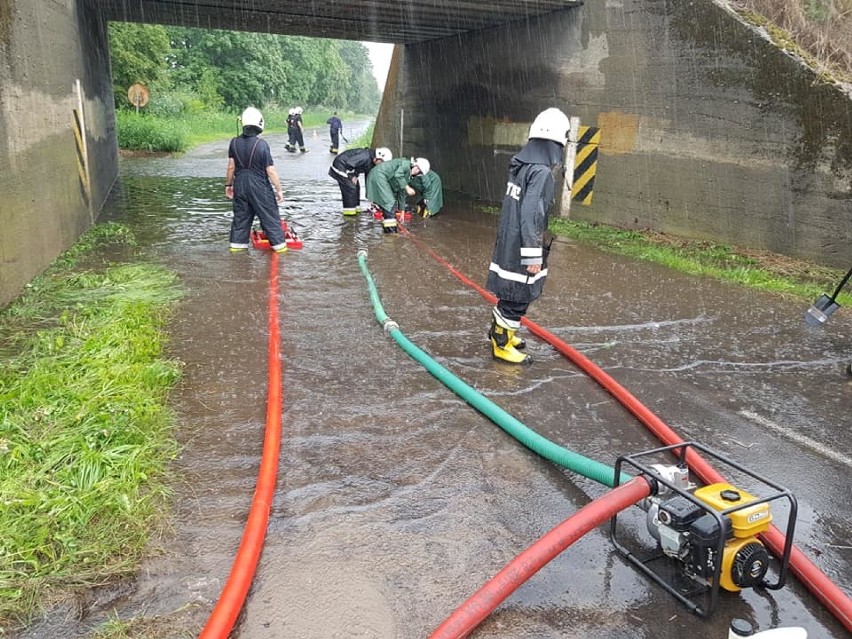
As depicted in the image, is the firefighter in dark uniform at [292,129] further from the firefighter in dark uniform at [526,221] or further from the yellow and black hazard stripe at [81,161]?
the firefighter in dark uniform at [526,221]

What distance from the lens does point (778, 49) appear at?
24.0ft

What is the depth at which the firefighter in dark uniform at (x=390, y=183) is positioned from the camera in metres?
9.22

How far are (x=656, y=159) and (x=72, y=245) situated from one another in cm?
765

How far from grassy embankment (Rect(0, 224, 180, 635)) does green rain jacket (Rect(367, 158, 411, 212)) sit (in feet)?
14.5

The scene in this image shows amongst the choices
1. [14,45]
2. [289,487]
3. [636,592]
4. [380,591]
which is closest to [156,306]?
[14,45]

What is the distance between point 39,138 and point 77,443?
4.64m

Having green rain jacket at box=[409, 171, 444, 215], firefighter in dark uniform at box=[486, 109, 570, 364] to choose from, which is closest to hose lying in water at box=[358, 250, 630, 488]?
firefighter in dark uniform at box=[486, 109, 570, 364]

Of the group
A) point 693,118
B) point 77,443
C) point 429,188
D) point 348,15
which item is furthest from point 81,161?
point 693,118

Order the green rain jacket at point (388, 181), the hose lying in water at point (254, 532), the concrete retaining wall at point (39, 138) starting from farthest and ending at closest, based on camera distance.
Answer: the green rain jacket at point (388, 181) → the concrete retaining wall at point (39, 138) → the hose lying in water at point (254, 532)

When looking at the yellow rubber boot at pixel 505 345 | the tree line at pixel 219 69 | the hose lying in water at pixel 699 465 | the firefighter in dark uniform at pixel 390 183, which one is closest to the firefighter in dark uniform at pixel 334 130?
the tree line at pixel 219 69

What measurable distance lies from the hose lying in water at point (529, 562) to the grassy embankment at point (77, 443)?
1.32 m

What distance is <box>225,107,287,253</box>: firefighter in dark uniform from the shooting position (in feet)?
24.6

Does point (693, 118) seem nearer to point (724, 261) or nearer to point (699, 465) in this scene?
point (724, 261)

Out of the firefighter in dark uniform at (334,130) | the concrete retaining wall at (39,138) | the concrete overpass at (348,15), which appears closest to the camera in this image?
the concrete retaining wall at (39,138)
